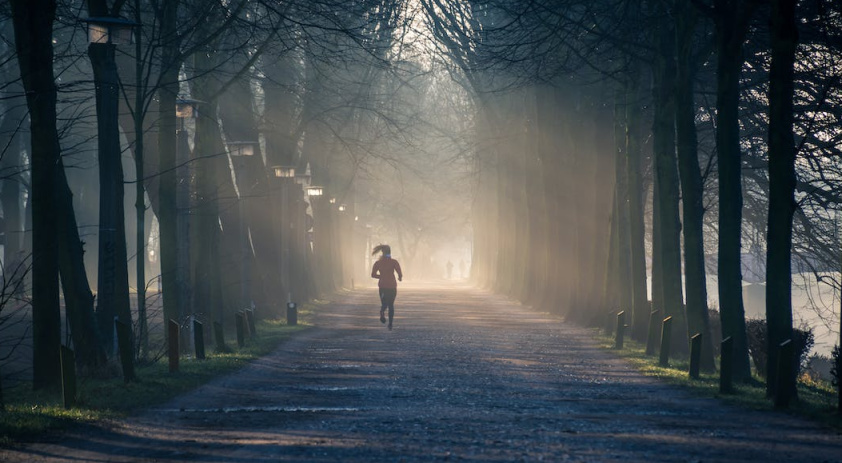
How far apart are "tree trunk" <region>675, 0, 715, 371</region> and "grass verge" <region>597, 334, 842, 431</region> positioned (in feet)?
2.43

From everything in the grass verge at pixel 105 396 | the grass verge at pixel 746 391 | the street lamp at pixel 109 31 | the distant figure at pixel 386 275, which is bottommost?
the grass verge at pixel 746 391

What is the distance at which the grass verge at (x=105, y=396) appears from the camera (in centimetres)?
951

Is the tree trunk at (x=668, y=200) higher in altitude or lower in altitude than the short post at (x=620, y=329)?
higher

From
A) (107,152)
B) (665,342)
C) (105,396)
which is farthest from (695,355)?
(107,152)

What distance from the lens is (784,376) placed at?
1125 cm

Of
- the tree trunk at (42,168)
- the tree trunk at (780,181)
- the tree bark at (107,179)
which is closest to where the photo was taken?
the tree trunk at (780,181)

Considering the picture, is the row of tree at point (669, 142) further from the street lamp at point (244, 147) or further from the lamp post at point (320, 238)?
the lamp post at point (320, 238)

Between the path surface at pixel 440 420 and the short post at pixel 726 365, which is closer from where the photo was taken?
the path surface at pixel 440 420

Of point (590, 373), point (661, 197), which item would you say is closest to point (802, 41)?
point (661, 197)

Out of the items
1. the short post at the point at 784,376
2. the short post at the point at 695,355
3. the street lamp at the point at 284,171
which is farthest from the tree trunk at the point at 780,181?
the street lamp at the point at 284,171

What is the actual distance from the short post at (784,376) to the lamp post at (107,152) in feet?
27.6

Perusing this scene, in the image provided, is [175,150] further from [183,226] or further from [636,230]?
[636,230]

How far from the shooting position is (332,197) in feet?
170

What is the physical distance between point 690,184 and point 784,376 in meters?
5.47
